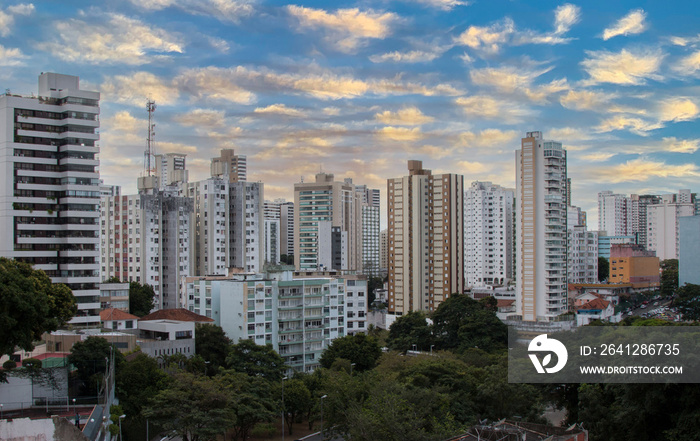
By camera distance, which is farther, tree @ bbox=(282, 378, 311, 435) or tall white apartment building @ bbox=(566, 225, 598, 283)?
tall white apartment building @ bbox=(566, 225, 598, 283)

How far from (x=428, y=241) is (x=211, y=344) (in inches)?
1212

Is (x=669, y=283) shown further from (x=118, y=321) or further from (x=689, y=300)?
(x=118, y=321)

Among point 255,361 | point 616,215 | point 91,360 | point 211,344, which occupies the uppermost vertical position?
point 616,215

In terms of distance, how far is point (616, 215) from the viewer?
119 m

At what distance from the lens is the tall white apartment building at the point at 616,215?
388 feet

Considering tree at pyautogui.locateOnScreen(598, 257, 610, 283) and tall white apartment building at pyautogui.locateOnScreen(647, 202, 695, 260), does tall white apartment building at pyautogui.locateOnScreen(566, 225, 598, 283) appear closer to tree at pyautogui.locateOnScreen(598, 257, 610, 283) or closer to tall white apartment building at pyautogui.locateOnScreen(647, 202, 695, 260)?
tree at pyautogui.locateOnScreen(598, 257, 610, 283)

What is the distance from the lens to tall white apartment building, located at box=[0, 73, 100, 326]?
1503 inches

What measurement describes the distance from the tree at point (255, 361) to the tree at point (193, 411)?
788 cm

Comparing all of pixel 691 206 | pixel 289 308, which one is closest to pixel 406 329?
pixel 289 308

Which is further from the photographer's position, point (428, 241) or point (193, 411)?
point (428, 241)

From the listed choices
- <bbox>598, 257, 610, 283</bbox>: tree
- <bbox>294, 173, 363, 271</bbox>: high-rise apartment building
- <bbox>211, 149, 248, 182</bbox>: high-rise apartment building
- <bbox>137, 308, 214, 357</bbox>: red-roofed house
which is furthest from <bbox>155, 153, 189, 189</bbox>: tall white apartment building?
<bbox>598, 257, 610, 283</bbox>: tree

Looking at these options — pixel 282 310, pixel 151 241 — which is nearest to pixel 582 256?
pixel 151 241

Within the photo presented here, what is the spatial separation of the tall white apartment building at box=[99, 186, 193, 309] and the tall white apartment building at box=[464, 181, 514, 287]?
36548 millimetres

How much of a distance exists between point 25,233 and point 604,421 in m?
31.9
